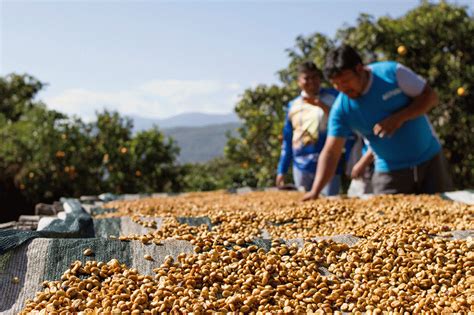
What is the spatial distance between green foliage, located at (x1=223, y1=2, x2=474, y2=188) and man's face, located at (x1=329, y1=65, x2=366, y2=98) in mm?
3460

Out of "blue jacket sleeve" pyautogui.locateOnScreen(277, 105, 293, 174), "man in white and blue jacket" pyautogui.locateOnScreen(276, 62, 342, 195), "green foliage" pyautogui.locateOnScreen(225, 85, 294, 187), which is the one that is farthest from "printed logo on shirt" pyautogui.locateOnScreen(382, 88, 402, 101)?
"green foliage" pyautogui.locateOnScreen(225, 85, 294, 187)

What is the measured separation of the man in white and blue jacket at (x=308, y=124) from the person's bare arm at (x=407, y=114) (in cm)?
109

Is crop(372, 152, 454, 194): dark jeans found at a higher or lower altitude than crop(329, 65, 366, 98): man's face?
lower

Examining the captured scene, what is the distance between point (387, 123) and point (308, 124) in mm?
1375

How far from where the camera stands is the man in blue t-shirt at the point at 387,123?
405 centimetres

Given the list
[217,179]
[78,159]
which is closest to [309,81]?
[217,179]

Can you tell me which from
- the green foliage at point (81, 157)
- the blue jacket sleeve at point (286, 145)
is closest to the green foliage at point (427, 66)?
the green foliage at point (81, 157)

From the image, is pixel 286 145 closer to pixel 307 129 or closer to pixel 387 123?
pixel 307 129

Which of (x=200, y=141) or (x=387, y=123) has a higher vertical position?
(x=200, y=141)

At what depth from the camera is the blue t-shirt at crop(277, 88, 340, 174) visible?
525 centimetres

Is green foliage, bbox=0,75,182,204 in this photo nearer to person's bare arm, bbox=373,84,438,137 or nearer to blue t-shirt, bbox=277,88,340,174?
blue t-shirt, bbox=277,88,340,174

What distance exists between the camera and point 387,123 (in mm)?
4035

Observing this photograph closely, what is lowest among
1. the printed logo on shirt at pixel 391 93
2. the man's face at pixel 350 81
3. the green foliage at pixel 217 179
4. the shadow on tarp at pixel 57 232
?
the green foliage at pixel 217 179

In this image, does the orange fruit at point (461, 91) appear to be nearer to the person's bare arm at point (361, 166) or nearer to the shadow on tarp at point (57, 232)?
the person's bare arm at point (361, 166)
